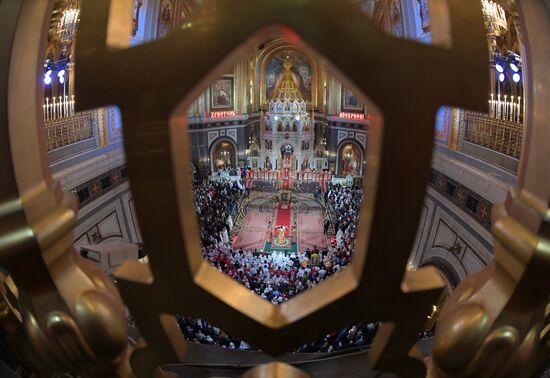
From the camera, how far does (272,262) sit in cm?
966

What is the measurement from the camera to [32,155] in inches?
47.1

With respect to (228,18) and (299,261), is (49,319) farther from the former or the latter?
(299,261)

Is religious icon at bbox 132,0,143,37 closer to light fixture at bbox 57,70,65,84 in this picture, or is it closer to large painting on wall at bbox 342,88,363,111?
light fixture at bbox 57,70,65,84

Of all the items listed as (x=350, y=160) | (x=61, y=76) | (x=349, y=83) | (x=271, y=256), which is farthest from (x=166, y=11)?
(x=349, y=83)

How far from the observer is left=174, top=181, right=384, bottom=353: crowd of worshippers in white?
5.62 meters

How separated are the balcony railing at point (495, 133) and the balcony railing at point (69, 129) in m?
7.67

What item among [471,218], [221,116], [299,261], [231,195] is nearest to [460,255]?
[471,218]

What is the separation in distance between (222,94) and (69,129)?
1131 cm

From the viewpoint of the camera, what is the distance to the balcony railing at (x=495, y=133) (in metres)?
5.98

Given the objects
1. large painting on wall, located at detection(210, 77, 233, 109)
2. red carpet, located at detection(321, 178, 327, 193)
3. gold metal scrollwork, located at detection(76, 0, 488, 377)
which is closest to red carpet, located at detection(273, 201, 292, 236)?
red carpet, located at detection(321, 178, 327, 193)

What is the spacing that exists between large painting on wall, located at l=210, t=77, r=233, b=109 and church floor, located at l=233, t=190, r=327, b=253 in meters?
4.72

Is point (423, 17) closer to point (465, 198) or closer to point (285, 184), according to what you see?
point (465, 198)

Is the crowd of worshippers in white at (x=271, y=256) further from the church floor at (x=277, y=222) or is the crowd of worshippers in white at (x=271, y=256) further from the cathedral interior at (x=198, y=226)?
the cathedral interior at (x=198, y=226)

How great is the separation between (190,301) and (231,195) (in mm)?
14401
